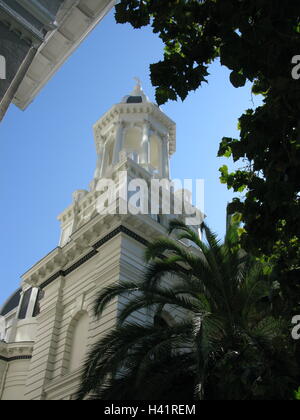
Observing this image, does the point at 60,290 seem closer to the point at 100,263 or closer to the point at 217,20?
the point at 100,263

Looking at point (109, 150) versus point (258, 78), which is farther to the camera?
point (109, 150)

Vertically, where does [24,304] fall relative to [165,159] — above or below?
below

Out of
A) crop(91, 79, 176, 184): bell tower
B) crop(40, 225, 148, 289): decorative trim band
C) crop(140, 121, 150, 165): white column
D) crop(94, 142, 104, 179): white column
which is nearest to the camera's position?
crop(40, 225, 148, 289): decorative trim band

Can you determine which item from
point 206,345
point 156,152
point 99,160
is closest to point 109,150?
point 99,160

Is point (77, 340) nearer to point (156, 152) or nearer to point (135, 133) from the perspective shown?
point (156, 152)

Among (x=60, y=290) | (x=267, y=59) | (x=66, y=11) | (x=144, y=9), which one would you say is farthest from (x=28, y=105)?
(x=267, y=59)

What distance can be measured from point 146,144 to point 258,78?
824 inches

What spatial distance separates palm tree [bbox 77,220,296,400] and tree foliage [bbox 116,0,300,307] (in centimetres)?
286

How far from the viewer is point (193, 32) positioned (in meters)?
6.33

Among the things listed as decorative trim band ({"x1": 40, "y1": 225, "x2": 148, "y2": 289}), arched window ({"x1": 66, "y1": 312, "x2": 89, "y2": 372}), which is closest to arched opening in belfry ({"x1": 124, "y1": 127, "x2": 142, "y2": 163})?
decorative trim band ({"x1": 40, "y1": 225, "x2": 148, "y2": 289})

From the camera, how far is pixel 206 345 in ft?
30.9

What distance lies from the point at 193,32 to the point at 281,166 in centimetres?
215

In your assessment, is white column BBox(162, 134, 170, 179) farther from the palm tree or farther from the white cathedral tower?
the palm tree

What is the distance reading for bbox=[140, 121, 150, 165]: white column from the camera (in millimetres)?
26466
